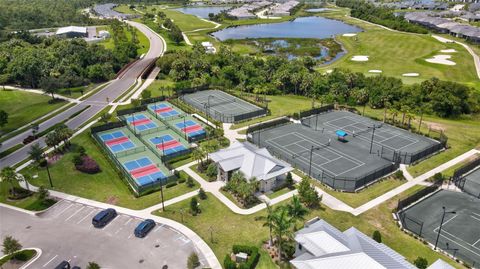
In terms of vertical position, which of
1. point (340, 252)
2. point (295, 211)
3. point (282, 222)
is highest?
point (295, 211)

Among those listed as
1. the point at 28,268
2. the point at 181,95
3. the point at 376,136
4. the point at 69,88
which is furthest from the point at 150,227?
the point at 69,88

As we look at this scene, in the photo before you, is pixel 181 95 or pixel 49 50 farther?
pixel 49 50

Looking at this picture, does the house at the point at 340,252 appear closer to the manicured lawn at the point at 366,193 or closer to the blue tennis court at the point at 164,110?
the manicured lawn at the point at 366,193

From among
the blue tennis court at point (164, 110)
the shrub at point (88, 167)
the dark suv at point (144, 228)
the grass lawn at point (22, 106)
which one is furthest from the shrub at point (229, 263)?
the grass lawn at point (22, 106)

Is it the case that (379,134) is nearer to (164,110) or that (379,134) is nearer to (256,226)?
(256,226)

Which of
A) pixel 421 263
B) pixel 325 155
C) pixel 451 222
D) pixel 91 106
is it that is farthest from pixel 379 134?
pixel 91 106

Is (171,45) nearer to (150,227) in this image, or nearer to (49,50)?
(49,50)
